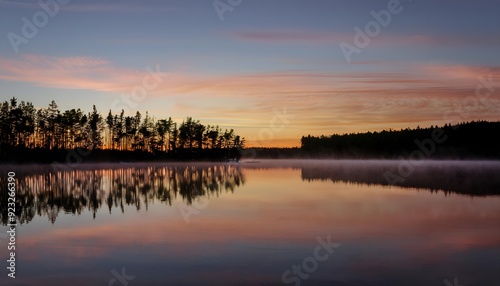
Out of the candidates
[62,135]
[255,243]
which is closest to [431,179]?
[255,243]

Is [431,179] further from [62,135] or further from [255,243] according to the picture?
[62,135]

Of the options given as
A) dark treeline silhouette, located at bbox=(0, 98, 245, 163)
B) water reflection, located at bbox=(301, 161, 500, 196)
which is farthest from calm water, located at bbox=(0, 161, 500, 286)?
dark treeline silhouette, located at bbox=(0, 98, 245, 163)

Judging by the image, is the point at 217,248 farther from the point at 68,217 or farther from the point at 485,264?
the point at 68,217

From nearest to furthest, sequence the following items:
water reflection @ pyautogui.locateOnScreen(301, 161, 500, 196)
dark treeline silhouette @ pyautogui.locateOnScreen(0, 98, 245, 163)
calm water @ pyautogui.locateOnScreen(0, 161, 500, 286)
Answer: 1. calm water @ pyautogui.locateOnScreen(0, 161, 500, 286)
2. water reflection @ pyautogui.locateOnScreen(301, 161, 500, 196)
3. dark treeline silhouette @ pyautogui.locateOnScreen(0, 98, 245, 163)

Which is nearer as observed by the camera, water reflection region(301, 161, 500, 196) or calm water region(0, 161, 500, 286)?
calm water region(0, 161, 500, 286)

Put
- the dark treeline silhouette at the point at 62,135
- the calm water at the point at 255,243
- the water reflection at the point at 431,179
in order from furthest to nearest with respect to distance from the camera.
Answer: the dark treeline silhouette at the point at 62,135, the water reflection at the point at 431,179, the calm water at the point at 255,243

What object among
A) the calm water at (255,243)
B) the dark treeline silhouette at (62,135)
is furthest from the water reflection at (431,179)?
the dark treeline silhouette at (62,135)

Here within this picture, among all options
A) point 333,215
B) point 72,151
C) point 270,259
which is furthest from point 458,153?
point 270,259

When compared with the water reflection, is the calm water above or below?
below

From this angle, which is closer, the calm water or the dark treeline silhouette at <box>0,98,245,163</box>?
the calm water

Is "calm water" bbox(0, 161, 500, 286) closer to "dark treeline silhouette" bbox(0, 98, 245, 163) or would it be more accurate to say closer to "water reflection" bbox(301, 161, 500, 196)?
"water reflection" bbox(301, 161, 500, 196)

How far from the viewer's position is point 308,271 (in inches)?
→ 603

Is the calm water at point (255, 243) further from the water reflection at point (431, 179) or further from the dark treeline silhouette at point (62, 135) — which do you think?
the dark treeline silhouette at point (62, 135)

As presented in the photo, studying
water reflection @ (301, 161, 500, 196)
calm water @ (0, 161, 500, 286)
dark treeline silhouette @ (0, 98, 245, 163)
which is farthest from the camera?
dark treeline silhouette @ (0, 98, 245, 163)
